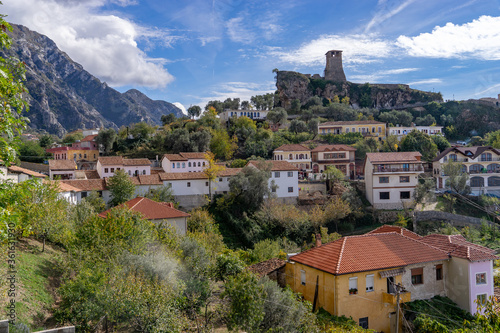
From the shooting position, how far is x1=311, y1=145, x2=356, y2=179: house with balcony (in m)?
59.9

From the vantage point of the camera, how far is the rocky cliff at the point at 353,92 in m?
106

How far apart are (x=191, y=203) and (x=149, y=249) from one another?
26593 mm

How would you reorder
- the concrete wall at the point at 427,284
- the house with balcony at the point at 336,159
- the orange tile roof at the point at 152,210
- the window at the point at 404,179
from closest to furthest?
1. the concrete wall at the point at 427,284
2. the orange tile roof at the point at 152,210
3. the window at the point at 404,179
4. the house with balcony at the point at 336,159

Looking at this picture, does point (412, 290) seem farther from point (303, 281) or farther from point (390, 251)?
point (303, 281)

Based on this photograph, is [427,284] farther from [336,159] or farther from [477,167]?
[477,167]

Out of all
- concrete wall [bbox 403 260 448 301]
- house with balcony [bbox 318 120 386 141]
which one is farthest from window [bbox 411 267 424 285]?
house with balcony [bbox 318 120 386 141]

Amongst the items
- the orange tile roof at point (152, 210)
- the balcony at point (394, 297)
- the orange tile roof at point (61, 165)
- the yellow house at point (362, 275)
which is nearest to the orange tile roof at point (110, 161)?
the orange tile roof at point (61, 165)

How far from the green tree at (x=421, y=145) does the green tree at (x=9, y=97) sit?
226 feet

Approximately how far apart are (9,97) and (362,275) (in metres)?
17.5

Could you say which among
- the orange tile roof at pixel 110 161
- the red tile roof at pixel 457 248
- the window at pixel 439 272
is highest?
the orange tile roof at pixel 110 161

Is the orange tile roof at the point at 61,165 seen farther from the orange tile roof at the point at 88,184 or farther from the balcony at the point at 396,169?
the balcony at the point at 396,169

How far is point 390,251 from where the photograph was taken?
21.3 metres

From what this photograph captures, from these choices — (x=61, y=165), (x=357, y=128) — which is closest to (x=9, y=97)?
(x=61, y=165)

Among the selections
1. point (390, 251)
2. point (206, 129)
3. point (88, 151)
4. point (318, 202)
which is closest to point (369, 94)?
point (206, 129)
